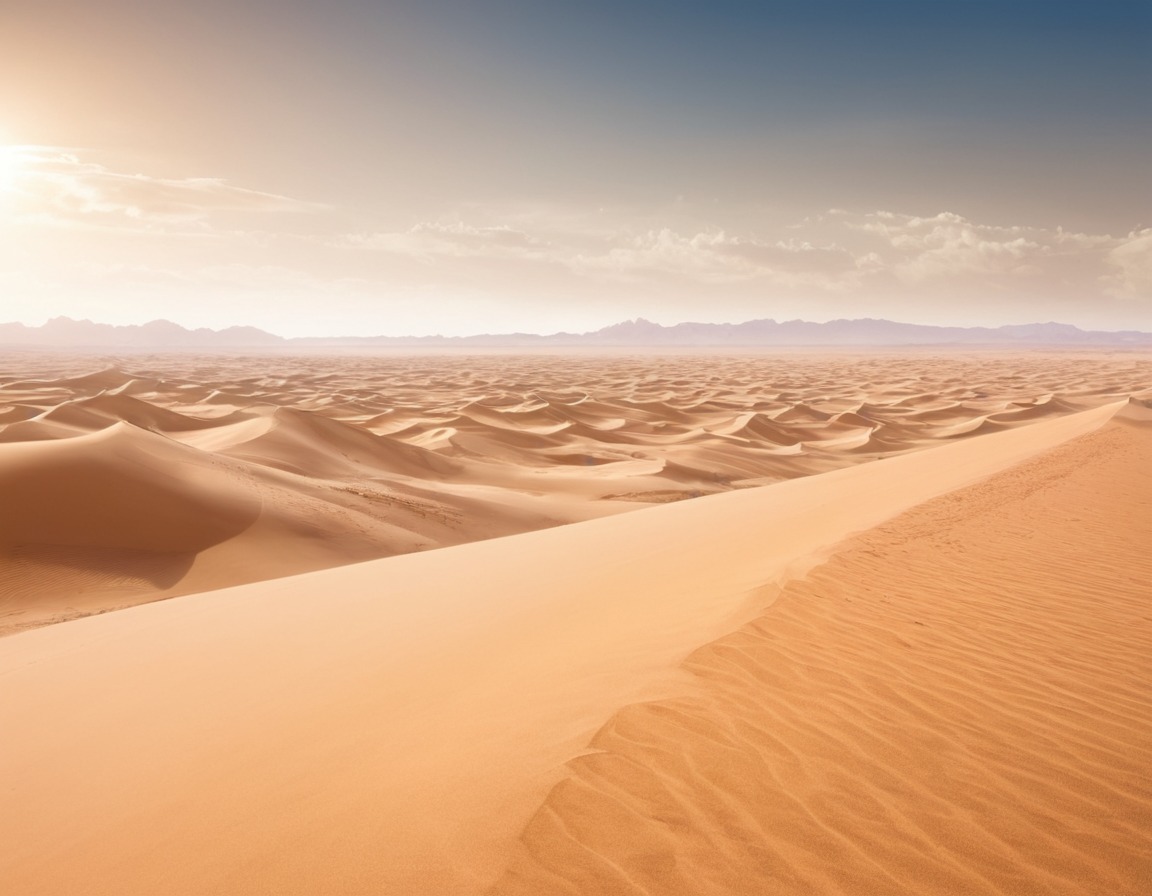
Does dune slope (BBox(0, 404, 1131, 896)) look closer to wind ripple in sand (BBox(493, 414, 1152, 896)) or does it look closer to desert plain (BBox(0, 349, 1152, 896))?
desert plain (BBox(0, 349, 1152, 896))

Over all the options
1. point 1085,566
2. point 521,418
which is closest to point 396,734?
point 1085,566

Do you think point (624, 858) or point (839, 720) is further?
point (839, 720)

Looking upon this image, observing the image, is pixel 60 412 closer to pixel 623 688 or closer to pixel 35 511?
pixel 35 511

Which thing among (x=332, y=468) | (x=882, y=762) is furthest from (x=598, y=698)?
(x=332, y=468)

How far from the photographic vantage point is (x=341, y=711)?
13.1 ft

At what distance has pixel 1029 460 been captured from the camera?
11.7 metres

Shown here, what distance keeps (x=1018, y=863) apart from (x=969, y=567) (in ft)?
13.7

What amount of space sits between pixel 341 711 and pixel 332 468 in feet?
48.2

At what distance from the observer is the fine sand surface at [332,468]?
32.7 feet

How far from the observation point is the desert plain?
254 centimetres

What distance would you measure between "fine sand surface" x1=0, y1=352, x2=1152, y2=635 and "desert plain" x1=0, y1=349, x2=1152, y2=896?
4.4 inches

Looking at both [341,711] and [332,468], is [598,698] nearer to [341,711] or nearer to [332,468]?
[341,711]

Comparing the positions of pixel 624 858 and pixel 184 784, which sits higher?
pixel 624 858

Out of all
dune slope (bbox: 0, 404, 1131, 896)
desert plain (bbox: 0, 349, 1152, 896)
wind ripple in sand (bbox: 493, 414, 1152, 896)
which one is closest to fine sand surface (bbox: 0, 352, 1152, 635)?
desert plain (bbox: 0, 349, 1152, 896)
